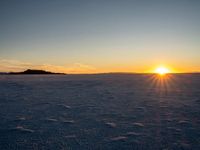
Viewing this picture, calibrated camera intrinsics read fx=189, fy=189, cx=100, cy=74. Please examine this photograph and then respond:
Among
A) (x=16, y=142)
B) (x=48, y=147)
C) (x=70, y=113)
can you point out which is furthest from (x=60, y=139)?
(x=70, y=113)

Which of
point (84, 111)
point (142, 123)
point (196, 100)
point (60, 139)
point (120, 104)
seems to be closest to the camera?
point (60, 139)

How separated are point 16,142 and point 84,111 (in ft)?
6.50

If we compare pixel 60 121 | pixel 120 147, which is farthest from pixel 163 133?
pixel 60 121

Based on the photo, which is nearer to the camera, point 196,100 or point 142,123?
point 142,123

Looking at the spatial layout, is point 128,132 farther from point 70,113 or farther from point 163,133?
point 70,113

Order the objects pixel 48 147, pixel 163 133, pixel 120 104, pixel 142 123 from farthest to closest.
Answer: pixel 120 104 < pixel 142 123 < pixel 163 133 < pixel 48 147

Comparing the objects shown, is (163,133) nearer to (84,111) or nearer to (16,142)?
(84,111)

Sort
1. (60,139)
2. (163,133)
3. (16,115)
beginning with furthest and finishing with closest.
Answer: (16,115), (163,133), (60,139)

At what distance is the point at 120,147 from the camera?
2.69m

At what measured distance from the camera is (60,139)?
9.62ft

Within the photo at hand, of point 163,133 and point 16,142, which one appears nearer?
point 16,142

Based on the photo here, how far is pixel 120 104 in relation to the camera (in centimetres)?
539

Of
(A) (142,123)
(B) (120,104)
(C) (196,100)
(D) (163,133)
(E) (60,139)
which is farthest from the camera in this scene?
(C) (196,100)

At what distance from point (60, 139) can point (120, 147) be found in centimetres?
94
